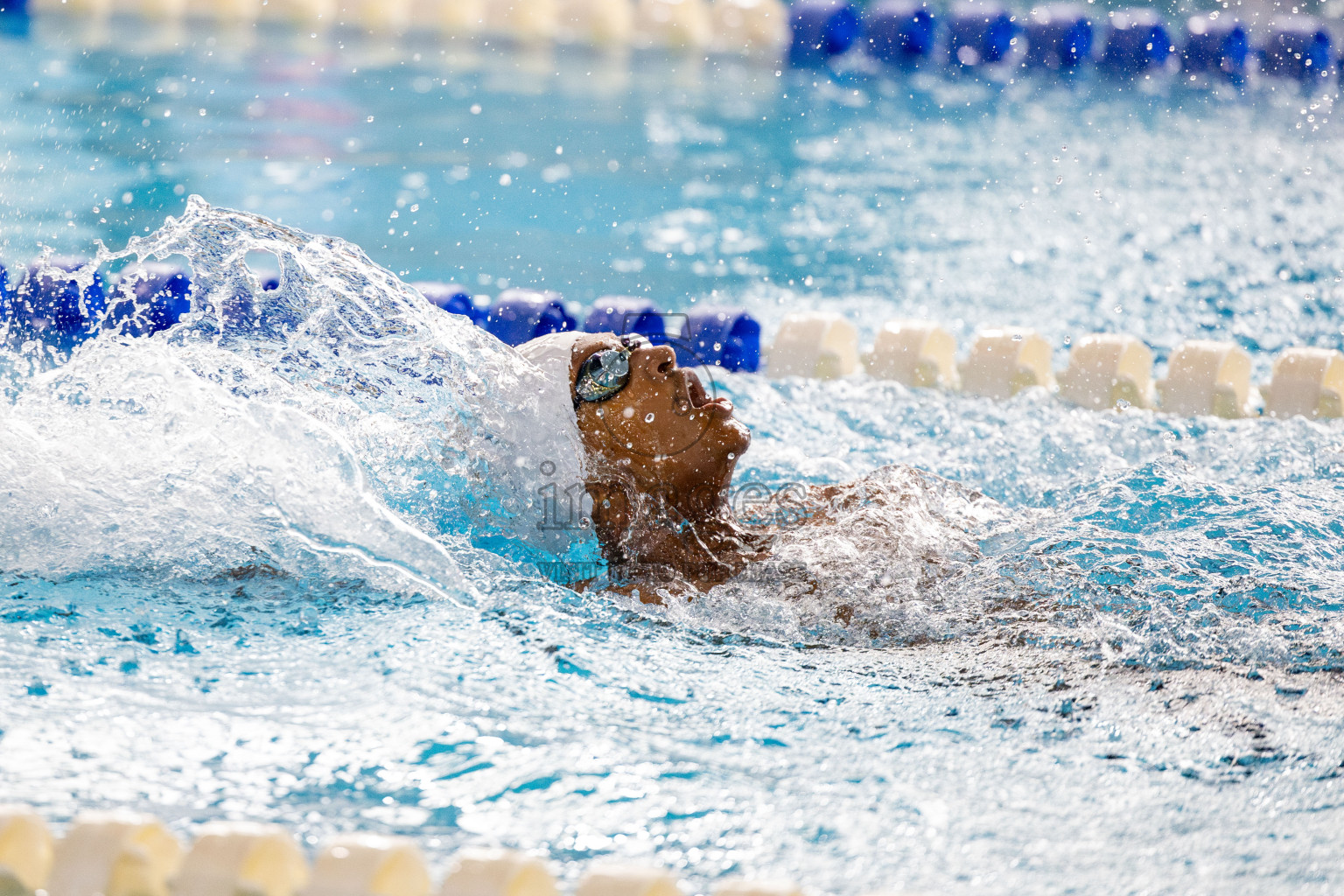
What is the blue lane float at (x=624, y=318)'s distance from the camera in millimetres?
3414

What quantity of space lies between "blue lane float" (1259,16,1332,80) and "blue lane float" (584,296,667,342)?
528 centimetres

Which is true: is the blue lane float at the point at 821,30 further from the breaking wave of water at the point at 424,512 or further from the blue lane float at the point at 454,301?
the breaking wave of water at the point at 424,512

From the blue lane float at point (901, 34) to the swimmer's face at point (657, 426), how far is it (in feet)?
19.7

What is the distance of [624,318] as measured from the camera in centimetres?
342

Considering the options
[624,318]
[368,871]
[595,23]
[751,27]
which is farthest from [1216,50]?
[368,871]

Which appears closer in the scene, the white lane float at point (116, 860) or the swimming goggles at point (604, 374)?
the white lane float at point (116, 860)

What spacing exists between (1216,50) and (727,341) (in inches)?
205

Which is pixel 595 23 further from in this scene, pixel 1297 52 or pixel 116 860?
pixel 116 860

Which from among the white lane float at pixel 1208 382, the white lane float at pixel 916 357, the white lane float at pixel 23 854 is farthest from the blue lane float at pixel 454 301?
the white lane float at pixel 23 854

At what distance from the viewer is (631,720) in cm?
167

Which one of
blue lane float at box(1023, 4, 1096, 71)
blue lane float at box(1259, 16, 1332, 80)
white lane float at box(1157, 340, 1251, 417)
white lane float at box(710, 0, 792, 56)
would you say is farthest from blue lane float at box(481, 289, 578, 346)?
blue lane float at box(1259, 16, 1332, 80)

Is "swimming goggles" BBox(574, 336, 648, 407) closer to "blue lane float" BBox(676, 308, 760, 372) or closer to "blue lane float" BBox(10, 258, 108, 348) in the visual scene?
"blue lane float" BBox(676, 308, 760, 372)

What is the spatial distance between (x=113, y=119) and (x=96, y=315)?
9.36ft

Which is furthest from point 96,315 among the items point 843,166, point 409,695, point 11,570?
point 843,166
